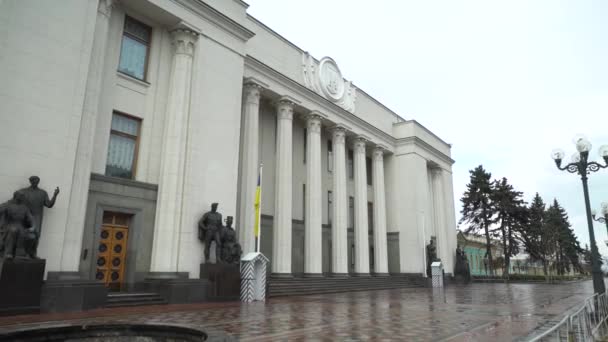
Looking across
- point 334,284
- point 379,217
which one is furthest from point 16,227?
point 379,217

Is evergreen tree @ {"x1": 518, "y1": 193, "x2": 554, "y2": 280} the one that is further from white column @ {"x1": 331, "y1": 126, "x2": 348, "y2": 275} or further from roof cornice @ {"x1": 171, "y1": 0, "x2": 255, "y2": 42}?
roof cornice @ {"x1": 171, "y1": 0, "x2": 255, "y2": 42}

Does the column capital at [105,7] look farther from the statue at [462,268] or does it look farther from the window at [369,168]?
the statue at [462,268]

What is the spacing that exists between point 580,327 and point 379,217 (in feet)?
71.9

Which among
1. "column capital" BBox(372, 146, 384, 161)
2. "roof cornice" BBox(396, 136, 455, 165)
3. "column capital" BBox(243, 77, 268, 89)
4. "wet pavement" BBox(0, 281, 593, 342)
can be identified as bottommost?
"wet pavement" BBox(0, 281, 593, 342)

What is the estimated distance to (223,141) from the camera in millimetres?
16203

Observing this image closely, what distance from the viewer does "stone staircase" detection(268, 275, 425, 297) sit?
18.0 metres

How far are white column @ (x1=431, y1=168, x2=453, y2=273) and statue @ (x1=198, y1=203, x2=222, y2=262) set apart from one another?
2294cm

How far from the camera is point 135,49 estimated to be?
1523 cm

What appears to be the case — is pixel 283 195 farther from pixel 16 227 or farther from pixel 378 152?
pixel 16 227

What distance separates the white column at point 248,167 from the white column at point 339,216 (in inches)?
257

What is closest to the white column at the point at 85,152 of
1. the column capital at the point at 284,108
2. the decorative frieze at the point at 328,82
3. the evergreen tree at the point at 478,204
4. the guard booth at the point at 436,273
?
the column capital at the point at 284,108

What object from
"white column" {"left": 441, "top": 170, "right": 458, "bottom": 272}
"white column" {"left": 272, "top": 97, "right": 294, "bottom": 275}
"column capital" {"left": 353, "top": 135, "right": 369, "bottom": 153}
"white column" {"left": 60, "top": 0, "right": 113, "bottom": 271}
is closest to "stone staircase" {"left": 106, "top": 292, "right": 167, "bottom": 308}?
"white column" {"left": 60, "top": 0, "right": 113, "bottom": 271}

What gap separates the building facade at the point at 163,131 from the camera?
37.0ft

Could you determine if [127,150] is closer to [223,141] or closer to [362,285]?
[223,141]
